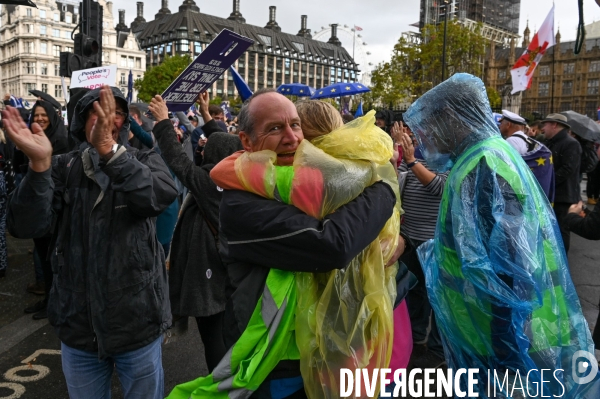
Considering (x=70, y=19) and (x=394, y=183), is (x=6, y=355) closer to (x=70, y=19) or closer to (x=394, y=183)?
(x=394, y=183)

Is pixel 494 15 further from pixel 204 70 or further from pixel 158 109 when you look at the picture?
pixel 158 109

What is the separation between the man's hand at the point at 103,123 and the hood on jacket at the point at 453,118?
1.51m

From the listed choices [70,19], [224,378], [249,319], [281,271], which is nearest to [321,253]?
[281,271]

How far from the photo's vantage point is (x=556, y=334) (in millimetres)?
2098

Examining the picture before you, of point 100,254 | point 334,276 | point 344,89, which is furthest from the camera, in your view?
point 344,89

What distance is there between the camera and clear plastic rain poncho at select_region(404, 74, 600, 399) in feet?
6.65

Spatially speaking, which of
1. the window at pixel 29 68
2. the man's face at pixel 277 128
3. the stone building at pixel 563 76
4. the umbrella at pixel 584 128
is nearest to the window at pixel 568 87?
the stone building at pixel 563 76

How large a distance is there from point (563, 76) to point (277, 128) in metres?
92.6

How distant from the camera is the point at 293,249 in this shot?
1.55m

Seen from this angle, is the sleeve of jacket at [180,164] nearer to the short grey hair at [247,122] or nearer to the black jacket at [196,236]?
the black jacket at [196,236]

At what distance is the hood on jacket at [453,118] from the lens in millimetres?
2387

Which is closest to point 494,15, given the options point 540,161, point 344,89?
point 344,89

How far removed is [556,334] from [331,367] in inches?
42.8

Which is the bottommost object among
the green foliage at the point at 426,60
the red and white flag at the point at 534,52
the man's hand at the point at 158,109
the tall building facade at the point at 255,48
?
the man's hand at the point at 158,109
